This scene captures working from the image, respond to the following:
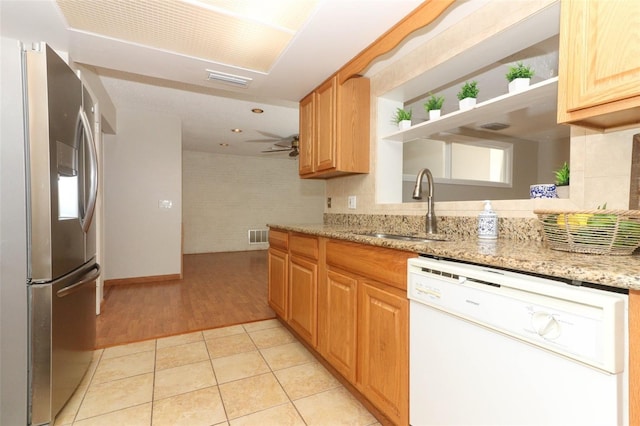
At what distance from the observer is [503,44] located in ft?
5.34

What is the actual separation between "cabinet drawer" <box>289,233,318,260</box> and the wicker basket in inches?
51.2

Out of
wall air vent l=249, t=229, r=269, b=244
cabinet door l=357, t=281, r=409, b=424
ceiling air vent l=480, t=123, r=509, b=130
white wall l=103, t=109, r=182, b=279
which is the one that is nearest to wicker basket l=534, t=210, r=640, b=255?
cabinet door l=357, t=281, r=409, b=424

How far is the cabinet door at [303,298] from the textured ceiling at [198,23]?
60.4 inches

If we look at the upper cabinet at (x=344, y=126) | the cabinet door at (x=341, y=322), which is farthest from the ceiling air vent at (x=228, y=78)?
the cabinet door at (x=341, y=322)

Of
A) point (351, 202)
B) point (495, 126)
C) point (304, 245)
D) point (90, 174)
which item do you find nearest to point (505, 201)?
point (304, 245)

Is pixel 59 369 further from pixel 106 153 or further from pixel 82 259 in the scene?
pixel 106 153

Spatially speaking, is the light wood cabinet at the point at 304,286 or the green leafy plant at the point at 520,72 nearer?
the green leafy plant at the point at 520,72

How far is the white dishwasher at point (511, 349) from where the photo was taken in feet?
2.20

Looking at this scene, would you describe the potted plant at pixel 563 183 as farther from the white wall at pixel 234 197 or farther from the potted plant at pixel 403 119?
the white wall at pixel 234 197

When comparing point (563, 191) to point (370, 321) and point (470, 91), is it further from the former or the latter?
point (370, 321)

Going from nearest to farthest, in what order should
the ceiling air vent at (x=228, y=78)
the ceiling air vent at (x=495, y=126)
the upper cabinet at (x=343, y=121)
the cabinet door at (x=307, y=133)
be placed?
the upper cabinet at (x=343, y=121) < the ceiling air vent at (x=228, y=78) < the cabinet door at (x=307, y=133) < the ceiling air vent at (x=495, y=126)

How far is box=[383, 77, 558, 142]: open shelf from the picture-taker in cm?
138

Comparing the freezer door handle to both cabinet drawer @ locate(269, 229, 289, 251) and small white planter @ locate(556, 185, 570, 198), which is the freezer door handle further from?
small white planter @ locate(556, 185, 570, 198)

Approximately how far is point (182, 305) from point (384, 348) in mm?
2608
